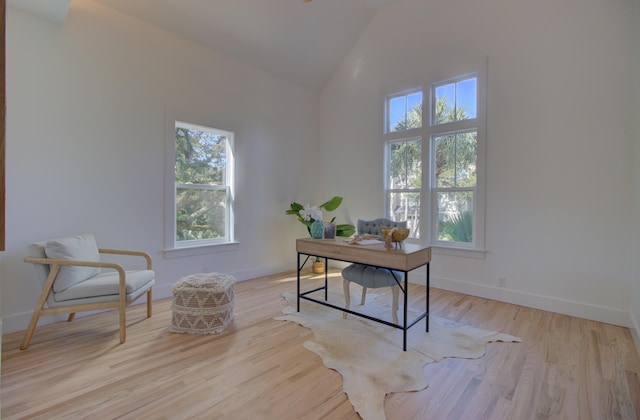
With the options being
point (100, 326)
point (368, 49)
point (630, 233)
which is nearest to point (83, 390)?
point (100, 326)

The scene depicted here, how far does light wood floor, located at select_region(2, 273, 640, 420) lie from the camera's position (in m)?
1.69

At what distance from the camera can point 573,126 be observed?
308cm

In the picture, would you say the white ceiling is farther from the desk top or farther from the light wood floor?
the light wood floor

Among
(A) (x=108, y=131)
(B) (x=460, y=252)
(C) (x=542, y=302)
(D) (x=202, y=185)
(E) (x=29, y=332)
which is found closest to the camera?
(E) (x=29, y=332)

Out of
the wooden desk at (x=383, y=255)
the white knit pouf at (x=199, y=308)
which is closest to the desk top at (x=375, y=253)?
the wooden desk at (x=383, y=255)

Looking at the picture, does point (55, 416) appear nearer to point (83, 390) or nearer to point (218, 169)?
point (83, 390)

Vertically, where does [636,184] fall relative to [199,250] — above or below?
above

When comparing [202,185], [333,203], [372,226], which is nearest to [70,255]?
[202,185]

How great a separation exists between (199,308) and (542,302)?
3569 mm

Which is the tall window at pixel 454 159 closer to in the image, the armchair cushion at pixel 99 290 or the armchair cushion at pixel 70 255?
the armchair cushion at pixel 99 290

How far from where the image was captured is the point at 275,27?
4.07 meters

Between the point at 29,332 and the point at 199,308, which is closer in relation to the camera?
the point at 29,332

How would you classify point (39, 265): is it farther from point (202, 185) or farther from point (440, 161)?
point (440, 161)

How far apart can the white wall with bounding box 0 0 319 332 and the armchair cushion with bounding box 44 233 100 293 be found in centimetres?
47
